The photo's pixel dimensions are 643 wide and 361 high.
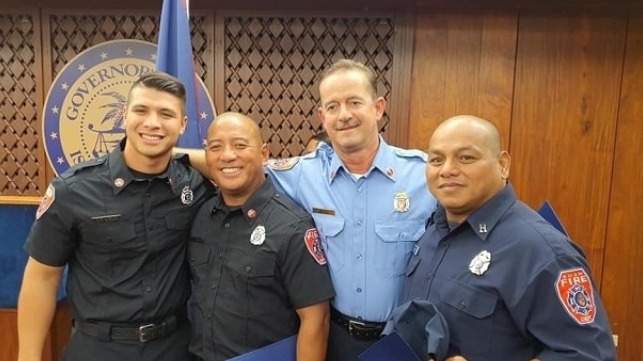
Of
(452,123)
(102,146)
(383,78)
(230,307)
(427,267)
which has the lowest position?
(230,307)

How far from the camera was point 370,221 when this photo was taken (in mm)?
1653

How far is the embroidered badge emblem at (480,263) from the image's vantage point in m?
1.21

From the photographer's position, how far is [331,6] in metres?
2.95

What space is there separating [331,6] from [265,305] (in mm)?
2066

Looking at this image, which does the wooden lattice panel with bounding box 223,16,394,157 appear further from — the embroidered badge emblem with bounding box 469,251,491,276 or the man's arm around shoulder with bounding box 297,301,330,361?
the embroidered badge emblem with bounding box 469,251,491,276

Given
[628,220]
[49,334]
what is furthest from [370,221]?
[628,220]

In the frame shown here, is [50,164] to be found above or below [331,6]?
below

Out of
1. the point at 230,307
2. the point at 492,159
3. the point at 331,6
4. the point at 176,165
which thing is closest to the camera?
the point at 492,159

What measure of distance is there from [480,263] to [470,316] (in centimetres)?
13

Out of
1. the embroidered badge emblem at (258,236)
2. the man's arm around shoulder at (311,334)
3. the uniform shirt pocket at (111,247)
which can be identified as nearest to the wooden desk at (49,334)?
the uniform shirt pocket at (111,247)

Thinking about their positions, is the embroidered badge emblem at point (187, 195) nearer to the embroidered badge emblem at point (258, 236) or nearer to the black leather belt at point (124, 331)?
the embroidered badge emblem at point (258, 236)

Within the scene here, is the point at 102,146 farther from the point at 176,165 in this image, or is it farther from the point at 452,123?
the point at 452,123

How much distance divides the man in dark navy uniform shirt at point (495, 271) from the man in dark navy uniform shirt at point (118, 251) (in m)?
0.83

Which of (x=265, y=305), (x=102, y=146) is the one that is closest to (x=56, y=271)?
(x=265, y=305)
